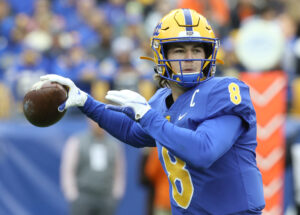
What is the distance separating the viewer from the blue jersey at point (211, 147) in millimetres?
2596

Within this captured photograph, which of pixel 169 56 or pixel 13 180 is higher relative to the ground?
pixel 169 56

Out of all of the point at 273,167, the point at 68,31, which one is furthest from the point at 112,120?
the point at 68,31

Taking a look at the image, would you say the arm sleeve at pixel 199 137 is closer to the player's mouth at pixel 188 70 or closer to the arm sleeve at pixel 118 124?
the player's mouth at pixel 188 70

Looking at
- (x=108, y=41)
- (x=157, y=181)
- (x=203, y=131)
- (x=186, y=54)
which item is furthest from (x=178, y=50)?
(x=108, y=41)

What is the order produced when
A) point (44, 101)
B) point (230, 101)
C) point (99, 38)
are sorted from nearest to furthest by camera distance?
1. point (230, 101)
2. point (44, 101)
3. point (99, 38)

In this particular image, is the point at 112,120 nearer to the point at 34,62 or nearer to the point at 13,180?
the point at 13,180

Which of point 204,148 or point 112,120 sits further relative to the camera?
point 112,120

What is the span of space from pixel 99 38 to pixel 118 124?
599 cm

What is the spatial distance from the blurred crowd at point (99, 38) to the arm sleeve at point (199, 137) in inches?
169

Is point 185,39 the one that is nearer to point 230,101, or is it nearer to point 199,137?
point 230,101

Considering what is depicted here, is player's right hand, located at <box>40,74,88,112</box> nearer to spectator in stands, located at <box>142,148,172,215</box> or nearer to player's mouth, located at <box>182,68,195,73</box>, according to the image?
player's mouth, located at <box>182,68,195,73</box>

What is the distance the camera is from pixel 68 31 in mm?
9609

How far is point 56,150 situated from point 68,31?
124 inches

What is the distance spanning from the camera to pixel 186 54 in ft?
9.70
